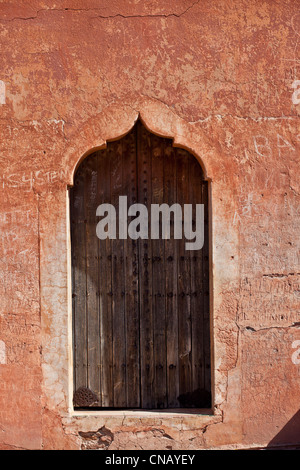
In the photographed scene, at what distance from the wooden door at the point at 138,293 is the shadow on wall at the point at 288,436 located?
56cm

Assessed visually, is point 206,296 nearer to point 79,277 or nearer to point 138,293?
point 138,293

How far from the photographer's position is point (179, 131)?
3850 mm

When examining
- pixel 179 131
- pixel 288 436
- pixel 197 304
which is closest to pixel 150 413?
pixel 197 304

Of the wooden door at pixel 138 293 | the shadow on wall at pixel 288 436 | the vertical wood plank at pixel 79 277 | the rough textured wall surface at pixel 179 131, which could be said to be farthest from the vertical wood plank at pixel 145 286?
the shadow on wall at pixel 288 436

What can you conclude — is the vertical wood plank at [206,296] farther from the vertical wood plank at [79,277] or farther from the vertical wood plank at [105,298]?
the vertical wood plank at [79,277]

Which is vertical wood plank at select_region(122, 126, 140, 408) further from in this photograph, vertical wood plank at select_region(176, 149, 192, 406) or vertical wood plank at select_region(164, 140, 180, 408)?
vertical wood plank at select_region(176, 149, 192, 406)

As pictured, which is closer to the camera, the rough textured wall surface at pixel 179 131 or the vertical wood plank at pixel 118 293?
the rough textured wall surface at pixel 179 131

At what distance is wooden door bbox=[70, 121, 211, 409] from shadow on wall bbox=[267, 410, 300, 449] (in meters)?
0.56

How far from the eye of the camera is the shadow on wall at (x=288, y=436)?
12.4 ft

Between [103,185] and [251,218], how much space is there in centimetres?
119

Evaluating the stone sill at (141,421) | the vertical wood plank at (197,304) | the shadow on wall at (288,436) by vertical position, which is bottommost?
the shadow on wall at (288,436)

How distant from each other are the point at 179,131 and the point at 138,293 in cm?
131

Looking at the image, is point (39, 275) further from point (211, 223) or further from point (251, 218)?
point (251, 218)

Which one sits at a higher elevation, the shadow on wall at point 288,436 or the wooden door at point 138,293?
the wooden door at point 138,293
